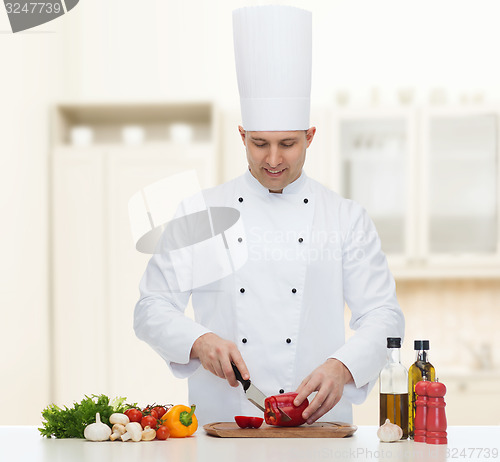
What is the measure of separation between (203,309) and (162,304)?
204 mm

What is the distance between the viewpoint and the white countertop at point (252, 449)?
1.34 meters

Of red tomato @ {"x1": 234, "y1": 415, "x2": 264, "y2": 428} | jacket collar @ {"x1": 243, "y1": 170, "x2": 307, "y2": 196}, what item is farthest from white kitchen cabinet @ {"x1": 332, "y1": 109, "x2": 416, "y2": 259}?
red tomato @ {"x1": 234, "y1": 415, "x2": 264, "y2": 428}

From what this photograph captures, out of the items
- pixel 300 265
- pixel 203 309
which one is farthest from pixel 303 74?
pixel 203 309

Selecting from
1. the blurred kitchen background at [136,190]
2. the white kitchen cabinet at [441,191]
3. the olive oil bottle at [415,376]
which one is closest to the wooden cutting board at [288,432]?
the olive oil bottle at [415,376]

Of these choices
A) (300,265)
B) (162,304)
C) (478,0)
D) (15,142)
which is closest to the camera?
(162,304)

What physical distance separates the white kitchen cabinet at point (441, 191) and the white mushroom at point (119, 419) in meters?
2.45

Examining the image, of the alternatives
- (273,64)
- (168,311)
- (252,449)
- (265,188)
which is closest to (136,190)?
(265,188)

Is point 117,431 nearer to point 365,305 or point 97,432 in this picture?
point 97,432

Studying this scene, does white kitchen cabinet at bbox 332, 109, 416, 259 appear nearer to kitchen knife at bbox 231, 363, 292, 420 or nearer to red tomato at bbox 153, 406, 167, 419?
kitchen knife at bbox 231, 363, 292, 420

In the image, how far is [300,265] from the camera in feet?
6.38

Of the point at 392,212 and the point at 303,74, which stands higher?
the point at 303,74

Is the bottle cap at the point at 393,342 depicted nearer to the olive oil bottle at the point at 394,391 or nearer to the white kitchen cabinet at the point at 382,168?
the olive oil bottle at the point at 394,391

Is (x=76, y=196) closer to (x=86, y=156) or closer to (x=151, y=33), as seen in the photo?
(x=86, y=156)

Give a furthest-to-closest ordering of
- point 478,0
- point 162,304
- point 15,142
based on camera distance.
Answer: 1. point 478,0
2. point 15,142
3. point 162,304
